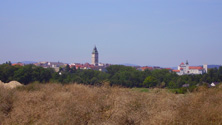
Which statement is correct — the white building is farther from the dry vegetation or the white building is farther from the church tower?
the dry vegetation

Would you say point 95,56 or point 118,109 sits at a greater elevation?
point 95,56

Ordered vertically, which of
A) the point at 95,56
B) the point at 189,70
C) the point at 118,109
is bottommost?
the point at 189,70

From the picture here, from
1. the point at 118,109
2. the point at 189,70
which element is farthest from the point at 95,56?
the point at 118,109

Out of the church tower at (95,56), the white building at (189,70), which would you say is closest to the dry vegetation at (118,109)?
the white building at (189,70)

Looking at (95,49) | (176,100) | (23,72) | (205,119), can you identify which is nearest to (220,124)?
(205,119)

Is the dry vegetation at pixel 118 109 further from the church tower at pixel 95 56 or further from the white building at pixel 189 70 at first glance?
the church tower at pixel 95 56

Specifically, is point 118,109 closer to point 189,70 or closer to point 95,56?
point 189,70

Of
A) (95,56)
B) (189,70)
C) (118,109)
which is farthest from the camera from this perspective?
(95,56)

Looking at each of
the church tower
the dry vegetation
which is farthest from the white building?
the dry vegetation

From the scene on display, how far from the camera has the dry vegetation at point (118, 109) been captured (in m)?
5.93

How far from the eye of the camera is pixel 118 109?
7.50m

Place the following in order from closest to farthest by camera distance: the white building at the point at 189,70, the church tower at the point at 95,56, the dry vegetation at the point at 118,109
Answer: the dry vegetation at the point at 118,109 < the white building at the point at 189,70 < the church tower at the point at 95,56

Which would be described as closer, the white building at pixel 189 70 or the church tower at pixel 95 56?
the white building at pixel 189 70

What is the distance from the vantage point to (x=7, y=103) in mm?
10078
